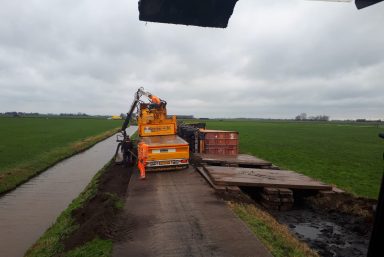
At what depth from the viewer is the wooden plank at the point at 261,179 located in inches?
493

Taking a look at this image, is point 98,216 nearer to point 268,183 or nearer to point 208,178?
point 208,178

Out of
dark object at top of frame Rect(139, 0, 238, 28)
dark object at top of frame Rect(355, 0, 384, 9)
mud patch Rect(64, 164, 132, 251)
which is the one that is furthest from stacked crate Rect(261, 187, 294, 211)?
dark object at top of frame Rect(355, 0, 384, 9)

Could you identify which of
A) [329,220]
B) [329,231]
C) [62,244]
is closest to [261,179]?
[329,220]

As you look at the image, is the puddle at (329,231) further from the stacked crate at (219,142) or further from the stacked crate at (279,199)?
the stacked crate at (219,142)

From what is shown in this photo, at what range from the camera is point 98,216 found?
29.5ft

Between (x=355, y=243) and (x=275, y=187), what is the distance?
373cm

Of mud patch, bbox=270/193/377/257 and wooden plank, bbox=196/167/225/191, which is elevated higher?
wooden plank, bbox=196/167/225/191

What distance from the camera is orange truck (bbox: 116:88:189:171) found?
1500cm

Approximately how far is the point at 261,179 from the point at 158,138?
6272mm

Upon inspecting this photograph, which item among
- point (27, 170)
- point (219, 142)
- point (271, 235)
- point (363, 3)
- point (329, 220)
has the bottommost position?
point (329, 220)

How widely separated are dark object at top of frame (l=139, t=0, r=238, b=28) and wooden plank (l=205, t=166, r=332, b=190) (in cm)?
986

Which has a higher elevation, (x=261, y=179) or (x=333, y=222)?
(x=261, y=179)

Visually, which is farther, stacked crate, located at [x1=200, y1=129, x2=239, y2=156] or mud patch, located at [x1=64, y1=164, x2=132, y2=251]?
stacked crate, located at [x1=200, y1=129, x2=239, y2=156]

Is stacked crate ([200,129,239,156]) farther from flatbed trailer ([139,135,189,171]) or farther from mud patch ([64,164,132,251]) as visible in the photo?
mud patch ([64,164,132,251])
